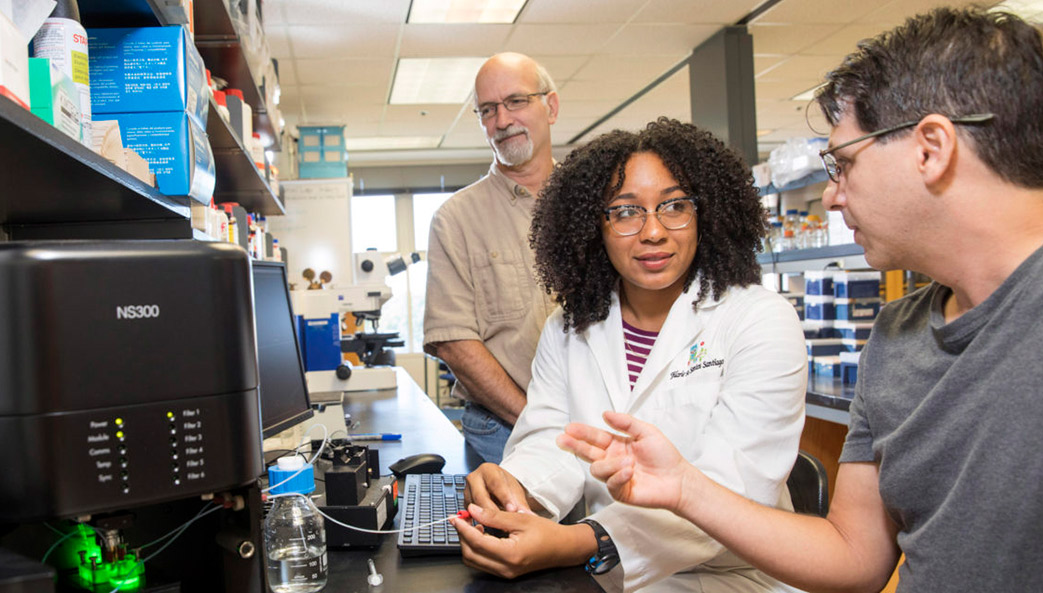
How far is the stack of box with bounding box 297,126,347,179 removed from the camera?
6.05 metres

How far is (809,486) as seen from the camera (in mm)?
1385

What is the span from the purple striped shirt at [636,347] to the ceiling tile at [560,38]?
3459mm

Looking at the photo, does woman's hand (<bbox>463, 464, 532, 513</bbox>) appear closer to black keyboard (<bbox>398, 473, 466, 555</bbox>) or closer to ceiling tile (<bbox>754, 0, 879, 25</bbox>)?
black keyboard (<bbox>398, 473, 466, 555</bbox>)

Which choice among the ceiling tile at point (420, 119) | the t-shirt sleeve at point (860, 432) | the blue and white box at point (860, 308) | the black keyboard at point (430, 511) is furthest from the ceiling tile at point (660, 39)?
the t-shirt sleeve at point (860, 432)

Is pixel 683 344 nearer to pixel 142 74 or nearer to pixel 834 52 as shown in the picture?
pixel 142 74

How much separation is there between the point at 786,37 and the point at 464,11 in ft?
7.11

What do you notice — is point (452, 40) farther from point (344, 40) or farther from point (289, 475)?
point (289, 475)

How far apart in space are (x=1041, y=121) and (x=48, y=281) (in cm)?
103

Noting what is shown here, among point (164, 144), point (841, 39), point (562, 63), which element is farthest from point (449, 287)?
point (841, 39)

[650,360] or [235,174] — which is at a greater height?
[235,174]

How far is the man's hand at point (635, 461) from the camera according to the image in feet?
3.29

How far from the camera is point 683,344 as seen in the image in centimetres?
142

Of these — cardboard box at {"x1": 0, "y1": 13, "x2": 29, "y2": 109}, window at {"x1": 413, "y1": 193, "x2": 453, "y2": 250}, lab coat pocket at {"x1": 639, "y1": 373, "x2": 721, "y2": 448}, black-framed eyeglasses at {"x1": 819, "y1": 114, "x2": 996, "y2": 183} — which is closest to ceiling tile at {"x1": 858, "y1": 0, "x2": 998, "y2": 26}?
lab coat pocket at {"x1": 639, "y1": 373, "x2": 721, "y2": 448}

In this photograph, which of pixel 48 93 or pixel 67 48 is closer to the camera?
pixel 48 93
